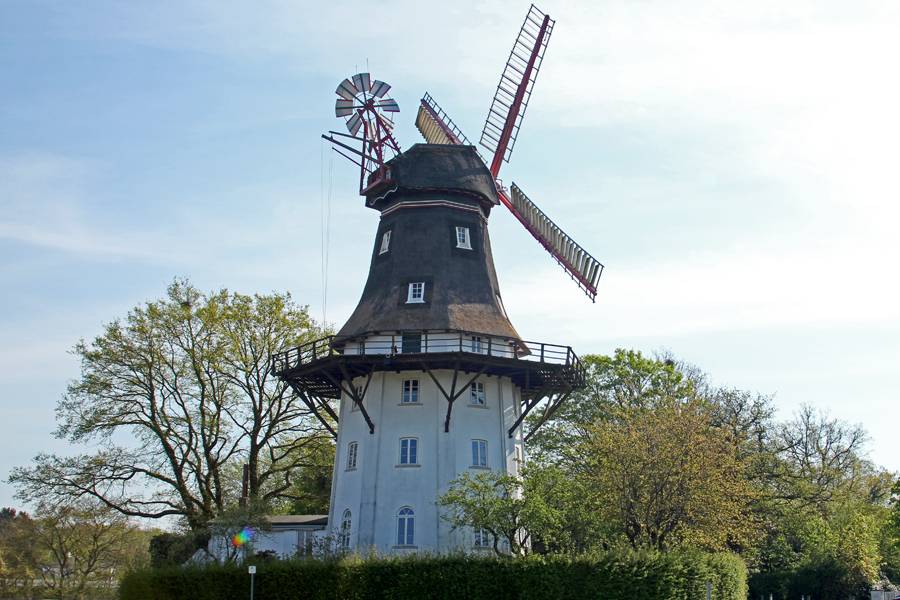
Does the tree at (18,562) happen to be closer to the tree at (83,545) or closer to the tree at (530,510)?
the tree at (83,545)

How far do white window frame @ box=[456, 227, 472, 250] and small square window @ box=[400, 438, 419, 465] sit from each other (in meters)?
8.40

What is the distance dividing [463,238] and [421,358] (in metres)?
6.92

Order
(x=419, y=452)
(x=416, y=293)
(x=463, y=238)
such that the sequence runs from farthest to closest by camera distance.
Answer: (x=463, y=238) → (x=416, y=293) → (x=419, y=452)

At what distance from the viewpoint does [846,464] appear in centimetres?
4294

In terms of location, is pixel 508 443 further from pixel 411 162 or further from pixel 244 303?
pixel 244 303

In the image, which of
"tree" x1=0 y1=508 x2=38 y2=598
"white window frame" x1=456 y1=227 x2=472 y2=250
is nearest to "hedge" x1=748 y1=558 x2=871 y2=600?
"white window frame" x1=456 y1=227 x2=472 y2=250

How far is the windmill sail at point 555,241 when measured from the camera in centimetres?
3130

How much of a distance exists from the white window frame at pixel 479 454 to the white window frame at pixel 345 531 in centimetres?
484

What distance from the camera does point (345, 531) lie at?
85.5ft

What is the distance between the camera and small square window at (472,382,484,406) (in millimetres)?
27280

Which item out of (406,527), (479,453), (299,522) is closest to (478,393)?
(479,453)

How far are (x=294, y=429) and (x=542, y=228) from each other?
14.9 metres

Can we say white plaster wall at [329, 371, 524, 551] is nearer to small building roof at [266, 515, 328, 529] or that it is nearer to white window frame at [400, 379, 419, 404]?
white window frame at [400, 379, 419, 404]

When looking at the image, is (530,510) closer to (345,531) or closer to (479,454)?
(479,454)
